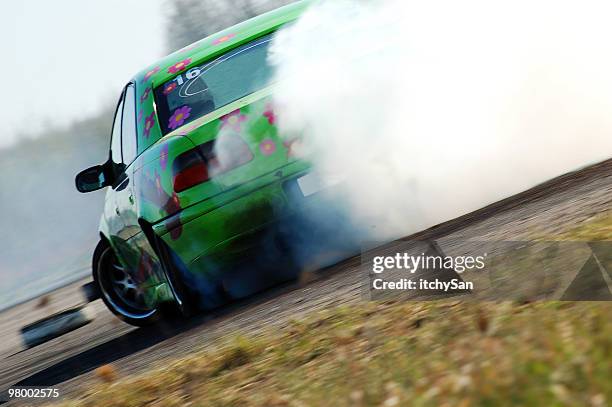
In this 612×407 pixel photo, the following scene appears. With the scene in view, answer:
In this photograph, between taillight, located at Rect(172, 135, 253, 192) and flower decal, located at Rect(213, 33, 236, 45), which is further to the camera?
flower decal, located at Rect(213, 33, 236, 45)

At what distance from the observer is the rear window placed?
6.39 meters

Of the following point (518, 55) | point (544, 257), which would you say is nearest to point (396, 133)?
point (518, 55)

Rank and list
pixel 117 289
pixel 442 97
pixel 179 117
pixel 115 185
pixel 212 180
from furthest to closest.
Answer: pixel 117 289, pixel 115 185, pixel 442 97, pixel 179 117, pixel 212 180

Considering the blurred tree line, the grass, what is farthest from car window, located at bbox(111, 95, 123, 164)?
the blurred tree line

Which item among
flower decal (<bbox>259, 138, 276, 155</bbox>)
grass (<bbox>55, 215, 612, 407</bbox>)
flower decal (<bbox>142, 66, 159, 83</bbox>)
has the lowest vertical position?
grass (<bbox>55, 215, 612, 407</bbox>)

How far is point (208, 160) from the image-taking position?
6020 mm

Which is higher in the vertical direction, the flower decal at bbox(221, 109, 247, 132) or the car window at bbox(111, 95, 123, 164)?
the car window at bbox(111, 95, 123, 164)

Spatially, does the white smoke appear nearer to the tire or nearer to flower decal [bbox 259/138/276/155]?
flower decal [bbox 259/138/276/155]

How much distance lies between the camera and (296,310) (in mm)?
5637

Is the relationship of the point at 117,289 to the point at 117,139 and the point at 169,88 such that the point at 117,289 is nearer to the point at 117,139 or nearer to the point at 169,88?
the point at 117,139

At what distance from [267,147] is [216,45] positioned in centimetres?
120

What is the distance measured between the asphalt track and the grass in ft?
1.07

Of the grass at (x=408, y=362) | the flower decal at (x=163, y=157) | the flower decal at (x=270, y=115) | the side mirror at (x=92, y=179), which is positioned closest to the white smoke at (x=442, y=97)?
the flower decal at (x=270, y=115)

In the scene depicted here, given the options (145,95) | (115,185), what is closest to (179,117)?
(145,95)
